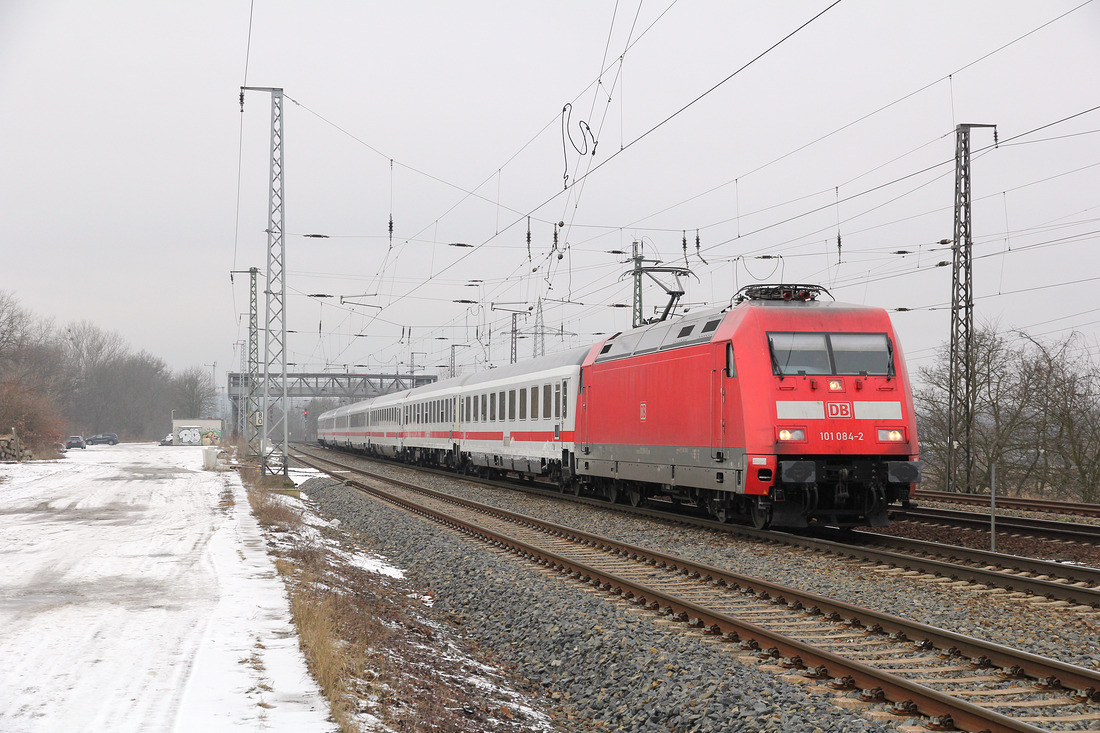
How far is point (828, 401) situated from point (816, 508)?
5.45 ft

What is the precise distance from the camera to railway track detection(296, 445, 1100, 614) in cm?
962

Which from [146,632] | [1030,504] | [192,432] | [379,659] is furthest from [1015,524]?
[192,432]

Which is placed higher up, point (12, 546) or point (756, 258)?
point (756, 258)

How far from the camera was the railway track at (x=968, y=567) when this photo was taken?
962cm

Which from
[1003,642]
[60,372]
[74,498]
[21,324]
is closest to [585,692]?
[1003,642]

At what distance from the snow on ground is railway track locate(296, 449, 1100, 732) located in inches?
142

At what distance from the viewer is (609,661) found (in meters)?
7.83

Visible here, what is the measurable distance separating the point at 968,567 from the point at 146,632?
9064 millimetres

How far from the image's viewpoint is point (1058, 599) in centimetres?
961

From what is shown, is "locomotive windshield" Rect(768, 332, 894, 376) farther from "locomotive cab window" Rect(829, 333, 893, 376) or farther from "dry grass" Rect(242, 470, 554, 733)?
"dry grass" Rect(242, 470, 554, 733)

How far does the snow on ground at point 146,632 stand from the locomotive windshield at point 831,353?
7931 mm

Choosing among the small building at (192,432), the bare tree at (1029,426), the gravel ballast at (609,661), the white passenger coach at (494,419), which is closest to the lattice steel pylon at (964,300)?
the bare tree at (1029,426)

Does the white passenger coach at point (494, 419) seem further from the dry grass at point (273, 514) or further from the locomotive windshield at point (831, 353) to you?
the locomotive windshield at point (831, 353)

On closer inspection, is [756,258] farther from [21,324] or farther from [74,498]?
[21,324]
